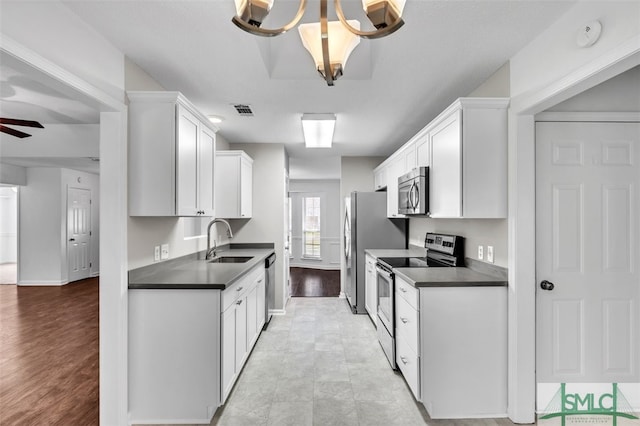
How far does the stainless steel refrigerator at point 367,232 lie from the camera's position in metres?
4.68

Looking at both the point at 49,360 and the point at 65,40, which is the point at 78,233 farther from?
the point at 65,40

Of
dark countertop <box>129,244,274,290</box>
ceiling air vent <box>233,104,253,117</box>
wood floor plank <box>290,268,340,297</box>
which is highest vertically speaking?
ceiling air vent <box>233,104,253,117</box>

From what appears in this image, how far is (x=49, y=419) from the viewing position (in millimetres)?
2223

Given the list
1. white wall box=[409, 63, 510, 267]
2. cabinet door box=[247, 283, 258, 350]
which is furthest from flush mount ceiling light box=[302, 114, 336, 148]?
cabinet door box=[247, 283, 258, 350]

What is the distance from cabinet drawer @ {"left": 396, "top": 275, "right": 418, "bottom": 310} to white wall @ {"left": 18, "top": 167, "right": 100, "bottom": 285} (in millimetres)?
6791

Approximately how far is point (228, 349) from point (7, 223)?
1035 cm

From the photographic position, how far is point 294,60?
97.0 inches

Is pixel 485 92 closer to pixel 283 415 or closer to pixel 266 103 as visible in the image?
pixel 266 103

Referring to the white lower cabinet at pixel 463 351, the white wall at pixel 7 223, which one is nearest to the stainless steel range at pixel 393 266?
the white lower cabinet at pixel 463 351

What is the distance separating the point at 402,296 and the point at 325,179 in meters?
6.54

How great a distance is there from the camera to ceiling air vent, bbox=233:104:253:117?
3.16 m

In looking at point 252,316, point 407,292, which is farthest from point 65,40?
point 407,292

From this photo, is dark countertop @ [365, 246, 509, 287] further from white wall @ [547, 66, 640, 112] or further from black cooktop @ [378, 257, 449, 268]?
white wall @ [547, 66, 640, 112]

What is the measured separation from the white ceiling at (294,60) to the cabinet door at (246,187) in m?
0.59
